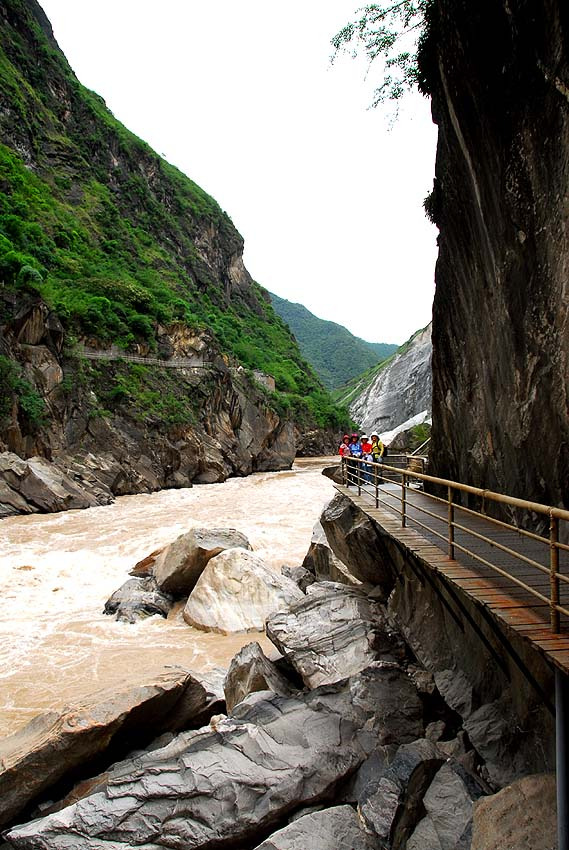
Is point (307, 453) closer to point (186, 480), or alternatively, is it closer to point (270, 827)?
point (186, 480)

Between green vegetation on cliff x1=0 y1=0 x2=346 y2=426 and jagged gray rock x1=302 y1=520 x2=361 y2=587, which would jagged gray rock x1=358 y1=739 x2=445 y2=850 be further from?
green vegetation on cliff x1=0 y1=0 x2=346 y2=426

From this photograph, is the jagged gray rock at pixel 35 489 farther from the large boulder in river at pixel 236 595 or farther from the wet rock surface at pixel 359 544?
the wet rock surface at pixel 359 544

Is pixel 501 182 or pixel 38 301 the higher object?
pixel 38 301

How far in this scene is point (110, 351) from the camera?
116ft

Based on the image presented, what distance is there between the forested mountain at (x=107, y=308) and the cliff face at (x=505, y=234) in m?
22.8

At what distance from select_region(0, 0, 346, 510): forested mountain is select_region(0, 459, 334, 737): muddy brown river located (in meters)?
8.00

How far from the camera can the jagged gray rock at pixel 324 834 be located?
380 cm

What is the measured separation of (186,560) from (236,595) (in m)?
2.10

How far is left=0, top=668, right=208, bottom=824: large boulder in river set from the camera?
15.3 feet

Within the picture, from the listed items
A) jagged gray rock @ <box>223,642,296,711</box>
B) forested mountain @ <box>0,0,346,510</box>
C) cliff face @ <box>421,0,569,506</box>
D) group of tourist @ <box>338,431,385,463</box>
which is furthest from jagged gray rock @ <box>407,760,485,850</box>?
forested mountain @ <box>0,0,346,510</box>

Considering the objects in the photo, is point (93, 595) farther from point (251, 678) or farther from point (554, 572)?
point (554, 572)

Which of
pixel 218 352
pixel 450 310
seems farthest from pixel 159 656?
pixel 218 352

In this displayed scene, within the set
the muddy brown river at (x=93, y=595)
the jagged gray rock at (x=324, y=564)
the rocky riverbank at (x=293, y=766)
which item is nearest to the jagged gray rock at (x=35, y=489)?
the muddy brown river at (x=93, y=595)

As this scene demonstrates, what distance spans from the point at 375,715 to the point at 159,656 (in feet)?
15.3
